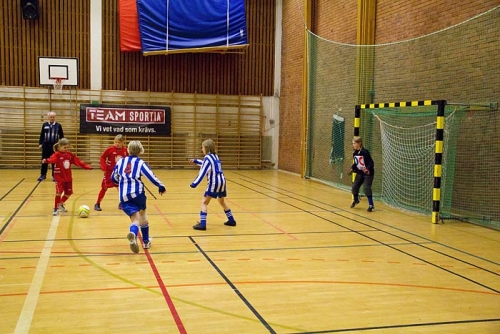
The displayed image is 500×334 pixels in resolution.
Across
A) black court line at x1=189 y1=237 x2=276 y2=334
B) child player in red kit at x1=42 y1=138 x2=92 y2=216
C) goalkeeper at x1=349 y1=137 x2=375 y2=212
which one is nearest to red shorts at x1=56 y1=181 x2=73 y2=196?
child player in red kit at x1=42 y1=138 x2=92 y2=216

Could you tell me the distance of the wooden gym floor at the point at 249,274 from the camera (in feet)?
14.7

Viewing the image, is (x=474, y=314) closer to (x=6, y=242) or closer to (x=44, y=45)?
(x=6, y=242)

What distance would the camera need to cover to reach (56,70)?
61.2 ft

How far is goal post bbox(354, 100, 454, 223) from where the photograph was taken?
9.67 meters

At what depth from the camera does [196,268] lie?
20.2ft

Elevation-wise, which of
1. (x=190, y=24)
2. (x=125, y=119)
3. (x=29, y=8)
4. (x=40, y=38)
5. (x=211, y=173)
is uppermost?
(x=29, y=8)

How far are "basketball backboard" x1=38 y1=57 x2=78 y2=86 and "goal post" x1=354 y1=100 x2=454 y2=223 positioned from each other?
1136 cm

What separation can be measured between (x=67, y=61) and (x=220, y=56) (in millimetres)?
5935

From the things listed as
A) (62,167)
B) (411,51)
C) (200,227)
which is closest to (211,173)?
(200,227)

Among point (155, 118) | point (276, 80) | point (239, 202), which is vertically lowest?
point (239, 202)

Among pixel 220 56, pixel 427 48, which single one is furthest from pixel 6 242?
pixel 220 56

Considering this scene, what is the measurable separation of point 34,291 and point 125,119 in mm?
15320

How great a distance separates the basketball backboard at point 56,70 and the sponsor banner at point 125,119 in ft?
4.08

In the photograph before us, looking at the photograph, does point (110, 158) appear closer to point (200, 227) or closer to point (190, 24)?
point (200, 227)
